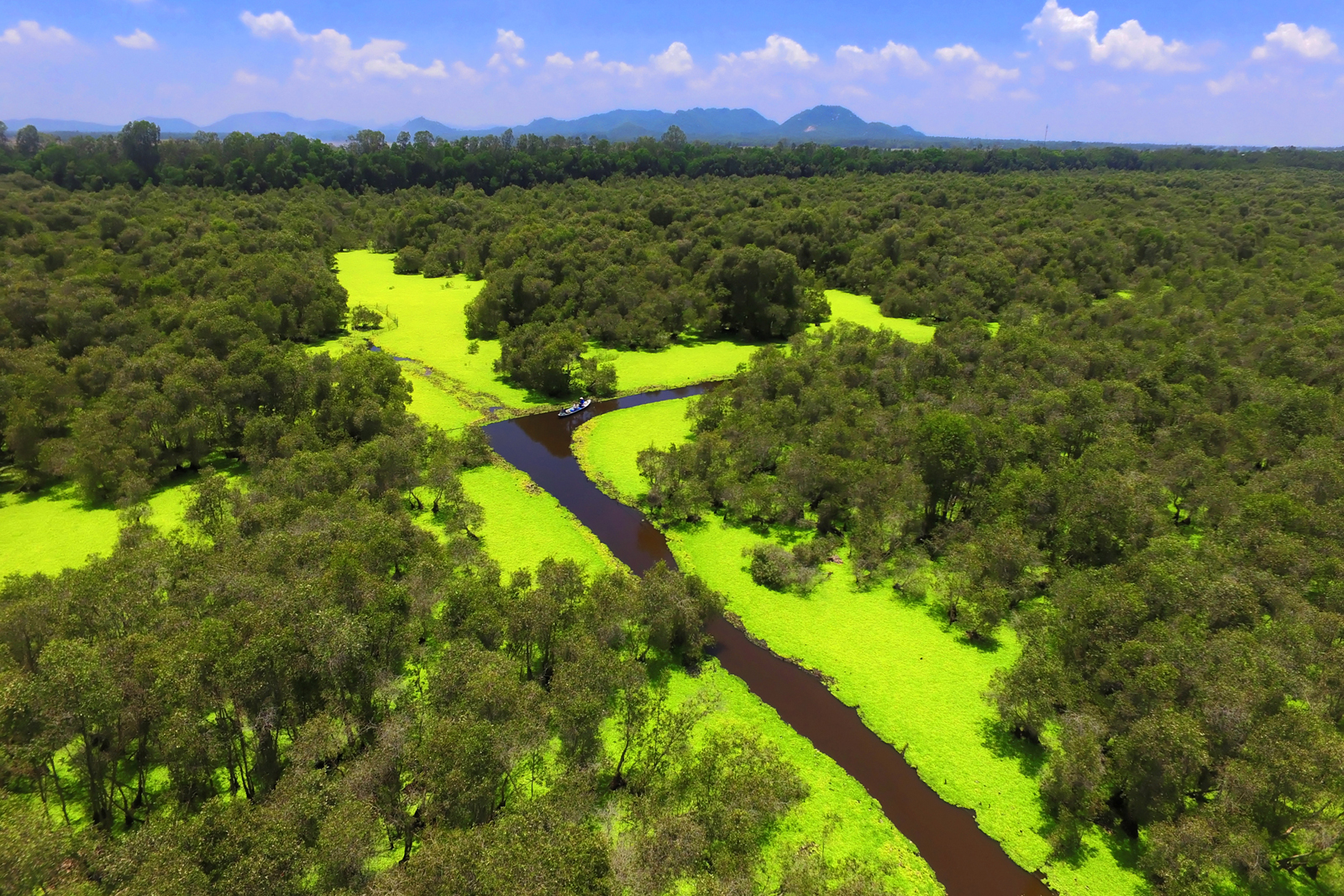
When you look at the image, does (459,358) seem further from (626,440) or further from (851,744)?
(851,744)

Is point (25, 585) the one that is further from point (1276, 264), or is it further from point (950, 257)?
point (1276, 264)

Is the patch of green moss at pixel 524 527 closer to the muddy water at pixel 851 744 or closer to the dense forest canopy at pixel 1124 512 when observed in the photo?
the muddy water at pixel 851 744

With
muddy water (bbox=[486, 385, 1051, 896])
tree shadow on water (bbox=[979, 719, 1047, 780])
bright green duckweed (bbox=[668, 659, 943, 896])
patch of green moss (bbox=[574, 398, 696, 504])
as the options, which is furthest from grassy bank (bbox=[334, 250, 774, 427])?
tree shadow on water (bbox=[979, 719, 1047, 780])

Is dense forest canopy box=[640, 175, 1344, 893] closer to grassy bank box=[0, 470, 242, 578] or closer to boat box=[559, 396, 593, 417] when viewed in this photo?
boat box=[559, 396, 593, 417]

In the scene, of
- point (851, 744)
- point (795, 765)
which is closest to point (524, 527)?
point (795, 765)

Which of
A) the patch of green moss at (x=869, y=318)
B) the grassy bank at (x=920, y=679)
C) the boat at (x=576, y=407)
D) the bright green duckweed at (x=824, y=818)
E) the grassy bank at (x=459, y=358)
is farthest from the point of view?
the patch of green moss at (x=869, y=318)

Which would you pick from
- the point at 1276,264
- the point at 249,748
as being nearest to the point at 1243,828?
the point at 249,748

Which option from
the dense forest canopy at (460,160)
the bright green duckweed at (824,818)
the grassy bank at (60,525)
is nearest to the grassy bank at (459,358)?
the grassy bank at (60,525)
